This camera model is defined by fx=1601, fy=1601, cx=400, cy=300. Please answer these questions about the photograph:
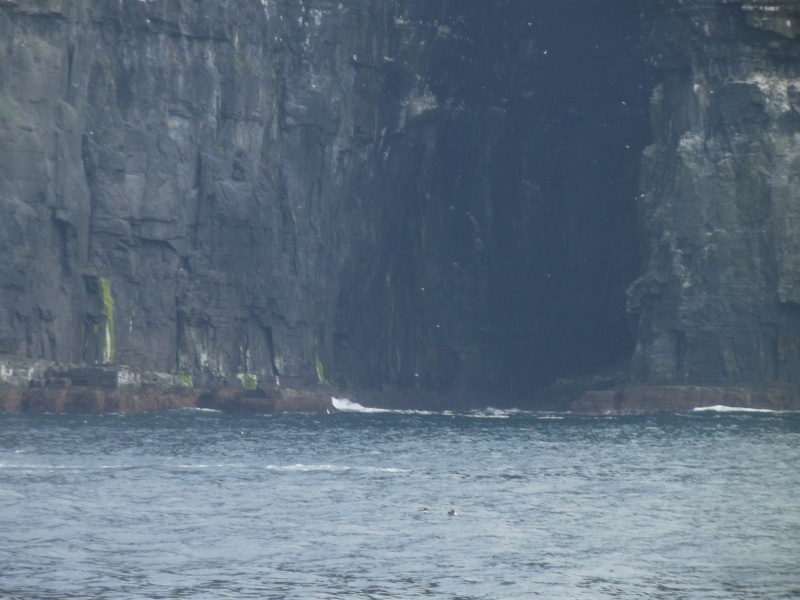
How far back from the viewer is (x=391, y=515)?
52.6m

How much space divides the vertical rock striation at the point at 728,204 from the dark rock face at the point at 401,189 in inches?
6.2

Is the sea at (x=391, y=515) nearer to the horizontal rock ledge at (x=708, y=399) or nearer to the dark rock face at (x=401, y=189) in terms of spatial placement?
the horizontal rock ledge at (x=708, y=399)

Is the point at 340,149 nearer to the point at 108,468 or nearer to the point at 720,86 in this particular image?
the point at 720,86

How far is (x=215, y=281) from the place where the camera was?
112562 mm

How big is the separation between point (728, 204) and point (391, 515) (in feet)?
204

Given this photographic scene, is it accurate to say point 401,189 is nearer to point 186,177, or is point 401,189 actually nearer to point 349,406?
point 349,406

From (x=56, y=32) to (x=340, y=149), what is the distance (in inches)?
981

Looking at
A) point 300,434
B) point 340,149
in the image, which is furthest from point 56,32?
point 300,434

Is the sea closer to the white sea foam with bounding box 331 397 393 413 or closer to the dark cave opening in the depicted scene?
the white sea foam with bounding box 331 397 393 413

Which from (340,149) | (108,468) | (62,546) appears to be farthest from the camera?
(340,149)

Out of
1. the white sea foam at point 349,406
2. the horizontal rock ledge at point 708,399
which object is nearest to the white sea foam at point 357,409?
the white sea foam at point 349,406

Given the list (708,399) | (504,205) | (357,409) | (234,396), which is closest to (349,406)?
(357,409)

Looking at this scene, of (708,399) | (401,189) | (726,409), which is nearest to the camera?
(726,409)

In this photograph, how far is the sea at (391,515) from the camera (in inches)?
1629
